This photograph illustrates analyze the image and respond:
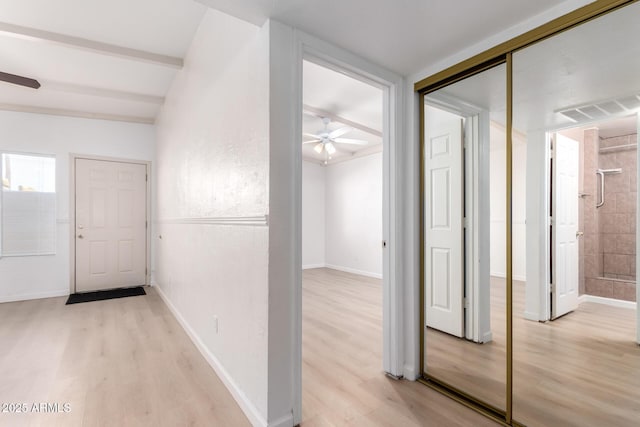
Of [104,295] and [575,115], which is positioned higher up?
[575,115]

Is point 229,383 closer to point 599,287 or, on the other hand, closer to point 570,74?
point 599,287

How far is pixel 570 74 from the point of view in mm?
1597

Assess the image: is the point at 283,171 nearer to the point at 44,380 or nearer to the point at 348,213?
the point at 44,380

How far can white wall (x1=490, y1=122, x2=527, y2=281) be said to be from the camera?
1.75 m

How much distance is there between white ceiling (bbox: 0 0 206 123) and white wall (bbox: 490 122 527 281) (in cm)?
260

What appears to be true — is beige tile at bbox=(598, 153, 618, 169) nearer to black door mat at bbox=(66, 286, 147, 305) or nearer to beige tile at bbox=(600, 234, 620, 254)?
beige tile at bbox=(600, 234, 620, 254)

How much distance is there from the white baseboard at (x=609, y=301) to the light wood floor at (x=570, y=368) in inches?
0.9

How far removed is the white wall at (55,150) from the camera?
4.35 metres

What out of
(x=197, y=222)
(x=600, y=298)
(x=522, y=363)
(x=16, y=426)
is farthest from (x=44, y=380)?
(x=600, y=298)

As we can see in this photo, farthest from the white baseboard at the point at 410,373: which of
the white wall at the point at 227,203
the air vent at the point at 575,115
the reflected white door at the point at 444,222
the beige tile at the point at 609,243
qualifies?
the air vent at the point at 575,115

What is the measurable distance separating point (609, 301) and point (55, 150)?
632 cm

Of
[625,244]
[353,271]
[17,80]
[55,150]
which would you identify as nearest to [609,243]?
[625,244]

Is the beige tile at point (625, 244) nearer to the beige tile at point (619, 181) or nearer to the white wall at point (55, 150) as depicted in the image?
the beige tile at point (619, 181)

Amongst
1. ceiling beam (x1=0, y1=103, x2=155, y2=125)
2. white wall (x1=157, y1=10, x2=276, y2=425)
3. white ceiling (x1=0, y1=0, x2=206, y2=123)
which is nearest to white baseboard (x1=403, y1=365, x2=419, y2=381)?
→ white wall (x1=157, y1=10, x2=276, y2=425)
